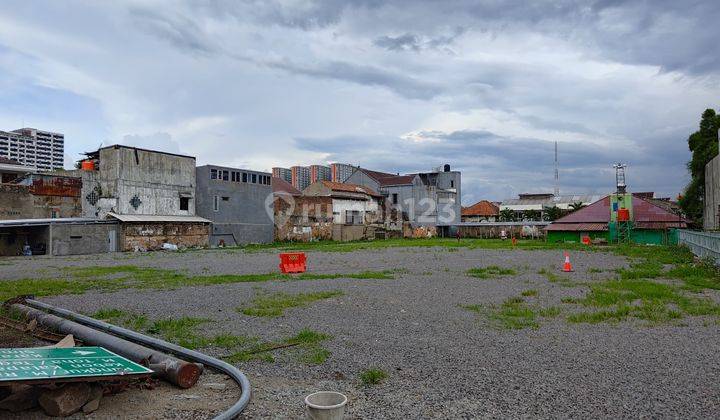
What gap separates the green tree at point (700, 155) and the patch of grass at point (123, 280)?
36.7 metres

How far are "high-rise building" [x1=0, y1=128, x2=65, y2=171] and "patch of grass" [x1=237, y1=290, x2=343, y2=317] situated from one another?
288 ft

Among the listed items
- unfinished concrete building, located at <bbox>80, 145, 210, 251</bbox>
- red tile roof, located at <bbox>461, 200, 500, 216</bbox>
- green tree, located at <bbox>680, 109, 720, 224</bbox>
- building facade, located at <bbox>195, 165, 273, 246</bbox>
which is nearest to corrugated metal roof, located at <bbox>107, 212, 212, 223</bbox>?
unfinished concrete building, located at <bbox>80, 145, 210, 251</bbox>

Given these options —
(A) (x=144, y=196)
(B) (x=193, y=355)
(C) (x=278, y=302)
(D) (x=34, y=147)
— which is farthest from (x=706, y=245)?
(D) (x=34, y=147)

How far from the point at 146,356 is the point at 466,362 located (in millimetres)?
3980

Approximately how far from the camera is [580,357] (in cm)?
691

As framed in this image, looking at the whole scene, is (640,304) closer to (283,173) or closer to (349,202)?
(349,202)

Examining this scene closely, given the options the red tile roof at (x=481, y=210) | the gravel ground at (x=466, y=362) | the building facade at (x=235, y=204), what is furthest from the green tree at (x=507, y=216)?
the gravel ground at (x=466, y=362)

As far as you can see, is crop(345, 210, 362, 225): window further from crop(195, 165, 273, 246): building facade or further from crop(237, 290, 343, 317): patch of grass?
crop(237, 290, 343, 317): patch of grass

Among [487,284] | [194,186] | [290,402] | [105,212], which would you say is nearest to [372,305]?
[487,284]

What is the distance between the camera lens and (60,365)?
475cm

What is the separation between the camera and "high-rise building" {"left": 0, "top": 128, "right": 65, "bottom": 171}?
91625 mm

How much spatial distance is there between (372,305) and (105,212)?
115 ft

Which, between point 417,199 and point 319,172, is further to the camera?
point 319,172

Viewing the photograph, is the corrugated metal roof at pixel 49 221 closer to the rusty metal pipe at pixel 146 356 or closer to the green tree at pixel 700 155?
the rusty metal pipe at pixel 146 356
